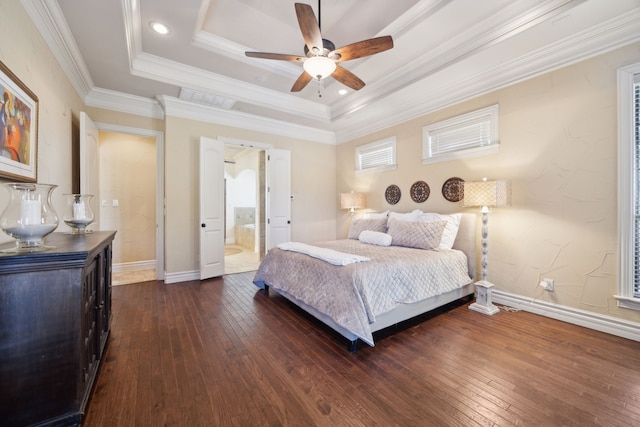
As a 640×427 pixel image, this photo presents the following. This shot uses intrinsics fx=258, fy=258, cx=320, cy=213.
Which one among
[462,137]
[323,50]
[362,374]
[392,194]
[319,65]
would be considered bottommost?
[362,374]

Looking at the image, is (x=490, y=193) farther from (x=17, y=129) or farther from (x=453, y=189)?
(x=17, y=129)

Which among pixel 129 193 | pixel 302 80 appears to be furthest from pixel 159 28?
pixel 129 193

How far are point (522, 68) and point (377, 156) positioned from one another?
231cm

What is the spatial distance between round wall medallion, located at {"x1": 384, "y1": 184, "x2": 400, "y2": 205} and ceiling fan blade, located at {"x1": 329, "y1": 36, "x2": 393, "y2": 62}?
2455mm

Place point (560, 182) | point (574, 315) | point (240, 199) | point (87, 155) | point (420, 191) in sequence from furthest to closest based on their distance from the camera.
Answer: point (240, 199) → point (420, 191) → point (87, 155) → point (560, 182) → point (574, 315)

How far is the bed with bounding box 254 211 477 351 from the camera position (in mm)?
2081

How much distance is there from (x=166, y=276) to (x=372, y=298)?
325cm

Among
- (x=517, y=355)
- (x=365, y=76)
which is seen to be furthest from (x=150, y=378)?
(x=365, y=76)

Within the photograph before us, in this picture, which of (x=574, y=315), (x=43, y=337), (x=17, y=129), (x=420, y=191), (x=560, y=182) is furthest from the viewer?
(x=420, y=191)

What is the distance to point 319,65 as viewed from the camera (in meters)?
2.20

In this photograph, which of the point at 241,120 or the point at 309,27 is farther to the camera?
the point at 241,120

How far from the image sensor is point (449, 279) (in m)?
2.82

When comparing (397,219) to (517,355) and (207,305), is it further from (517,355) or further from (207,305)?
(207,305)

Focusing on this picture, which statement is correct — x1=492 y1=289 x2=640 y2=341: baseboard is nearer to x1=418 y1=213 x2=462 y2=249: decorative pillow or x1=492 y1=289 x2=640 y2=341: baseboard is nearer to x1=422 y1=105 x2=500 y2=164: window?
x1=418 y1=213 x2=462 y2=249: decorative pillow
